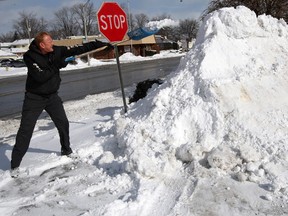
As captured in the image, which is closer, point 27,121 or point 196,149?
point 196,149

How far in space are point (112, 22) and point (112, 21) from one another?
30 mm

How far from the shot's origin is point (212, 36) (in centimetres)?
579

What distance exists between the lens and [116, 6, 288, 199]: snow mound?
→ 13.4ft

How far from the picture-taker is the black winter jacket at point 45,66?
466 centimetres

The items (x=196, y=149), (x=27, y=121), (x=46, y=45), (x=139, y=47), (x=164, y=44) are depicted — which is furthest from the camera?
(x=164, y=44)

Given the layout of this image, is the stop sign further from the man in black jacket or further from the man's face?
the man's face

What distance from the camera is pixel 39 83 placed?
4758 mm

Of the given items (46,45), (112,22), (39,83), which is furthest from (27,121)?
(112,22)

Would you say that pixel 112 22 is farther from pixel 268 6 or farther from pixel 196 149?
pixel 268 6

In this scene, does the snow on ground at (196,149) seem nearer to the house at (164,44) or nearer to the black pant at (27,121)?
A: the black pant at (27,121)

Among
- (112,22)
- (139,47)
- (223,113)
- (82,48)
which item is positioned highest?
(112,22)

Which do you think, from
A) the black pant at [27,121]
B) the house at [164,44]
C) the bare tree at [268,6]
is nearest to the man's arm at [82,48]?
the black pant at [27,121]

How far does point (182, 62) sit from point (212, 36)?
638mm

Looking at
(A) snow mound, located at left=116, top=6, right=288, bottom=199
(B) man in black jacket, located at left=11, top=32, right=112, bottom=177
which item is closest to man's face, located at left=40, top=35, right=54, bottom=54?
(B) man in black jacket, located at left=11, top=32, right=112, bottom=177
